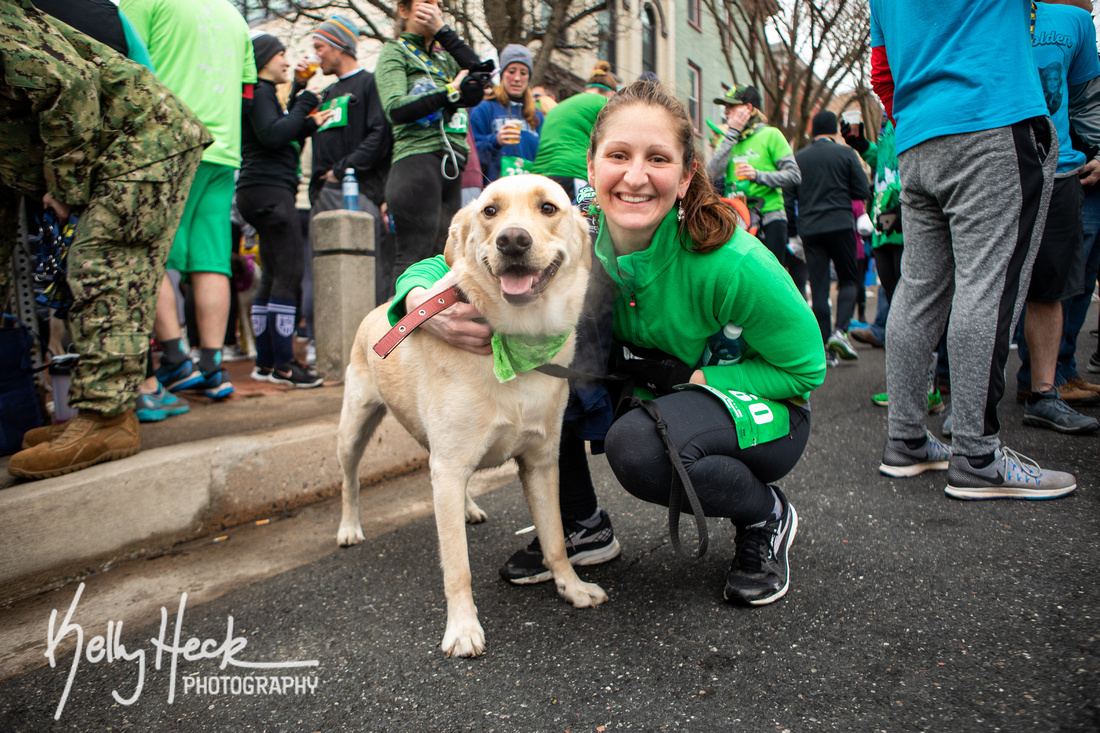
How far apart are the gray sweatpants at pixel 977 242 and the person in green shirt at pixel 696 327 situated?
0.94 meters

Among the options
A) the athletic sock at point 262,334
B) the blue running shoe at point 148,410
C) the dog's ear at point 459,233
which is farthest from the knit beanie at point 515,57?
the blue running shoe at point 148,410

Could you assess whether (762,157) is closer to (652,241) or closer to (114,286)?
(652,241)

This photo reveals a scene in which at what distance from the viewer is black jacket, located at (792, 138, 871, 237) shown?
5.71m

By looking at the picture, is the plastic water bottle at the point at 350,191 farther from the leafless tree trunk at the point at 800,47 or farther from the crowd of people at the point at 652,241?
the leafless tree trunk at the point at 800,47

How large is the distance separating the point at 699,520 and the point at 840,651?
1.55 feet

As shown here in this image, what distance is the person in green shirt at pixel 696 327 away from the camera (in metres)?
1.93

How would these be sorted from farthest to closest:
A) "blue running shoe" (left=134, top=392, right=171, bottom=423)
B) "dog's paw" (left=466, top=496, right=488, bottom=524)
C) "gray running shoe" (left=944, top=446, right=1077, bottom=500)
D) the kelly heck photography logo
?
1. "blue running shoe" (left=134, top=392, right=171, bottom=423)
2. "dog's paw" (left=466, top=496, right=488, bottom=524)
3. "gray running shoe" (left=944, top=446, right=1077, bottom=500)
4. the kelly heck photography logo

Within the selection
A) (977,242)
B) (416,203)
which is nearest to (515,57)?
(416,203)

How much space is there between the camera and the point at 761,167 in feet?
19.4

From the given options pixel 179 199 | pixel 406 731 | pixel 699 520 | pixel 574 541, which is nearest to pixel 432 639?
pixel 406 731

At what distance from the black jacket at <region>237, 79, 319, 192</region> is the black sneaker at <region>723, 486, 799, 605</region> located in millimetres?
3682

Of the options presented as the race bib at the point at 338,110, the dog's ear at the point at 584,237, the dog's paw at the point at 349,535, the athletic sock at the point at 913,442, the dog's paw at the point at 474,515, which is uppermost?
the race bib at the point at 338,110

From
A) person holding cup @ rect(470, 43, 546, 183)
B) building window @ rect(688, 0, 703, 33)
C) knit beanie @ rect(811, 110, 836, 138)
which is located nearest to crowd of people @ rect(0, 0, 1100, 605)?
person holding cup @ rect(470, 43, 546, 183)

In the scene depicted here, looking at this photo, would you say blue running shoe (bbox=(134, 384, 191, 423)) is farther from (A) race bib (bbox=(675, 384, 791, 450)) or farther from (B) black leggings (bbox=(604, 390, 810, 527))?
(A) race bib (bbox=(675, 384, 791, 450))
